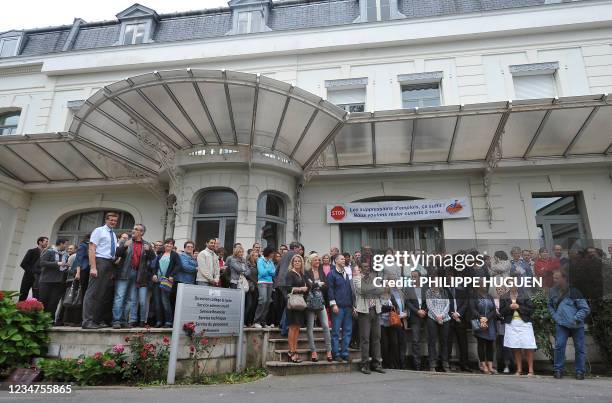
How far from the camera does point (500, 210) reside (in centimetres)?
1060

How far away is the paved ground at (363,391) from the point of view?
4.60 metres

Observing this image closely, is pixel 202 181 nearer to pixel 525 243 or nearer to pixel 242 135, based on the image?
pixel 242 135

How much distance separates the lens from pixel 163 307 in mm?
6707

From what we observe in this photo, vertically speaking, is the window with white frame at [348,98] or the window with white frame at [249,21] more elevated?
the window with white frame at [249,21]

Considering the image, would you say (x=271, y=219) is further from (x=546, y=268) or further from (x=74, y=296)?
(x=546, y=268)

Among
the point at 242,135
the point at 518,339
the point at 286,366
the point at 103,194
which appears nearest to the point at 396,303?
the point at 518,339

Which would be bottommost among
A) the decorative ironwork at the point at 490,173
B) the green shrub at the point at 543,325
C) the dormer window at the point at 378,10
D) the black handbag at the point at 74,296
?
the green shrub at the point at 543,325

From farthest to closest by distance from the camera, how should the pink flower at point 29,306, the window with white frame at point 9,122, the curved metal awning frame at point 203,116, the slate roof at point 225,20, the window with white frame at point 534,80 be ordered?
the window with white frame at point 9,122, the slate roof at point 225,20, the window with white frame at point 534,80, the curved metal awning frame at point 203,116, the pink flower at point 29,306

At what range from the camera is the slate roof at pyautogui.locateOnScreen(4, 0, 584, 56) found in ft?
42.5

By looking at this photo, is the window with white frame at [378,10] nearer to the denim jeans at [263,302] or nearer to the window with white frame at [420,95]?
the window with white frame at [420,95]

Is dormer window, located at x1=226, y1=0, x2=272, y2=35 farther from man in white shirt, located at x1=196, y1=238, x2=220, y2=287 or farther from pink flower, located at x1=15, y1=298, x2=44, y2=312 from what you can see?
pink flower, located at x1=15, y1=298, x2=44, y2=312

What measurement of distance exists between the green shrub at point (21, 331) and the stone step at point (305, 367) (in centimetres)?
343

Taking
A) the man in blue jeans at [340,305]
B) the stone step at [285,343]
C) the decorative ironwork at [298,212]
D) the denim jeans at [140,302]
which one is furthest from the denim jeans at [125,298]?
the decorative ironwork at [298,212]

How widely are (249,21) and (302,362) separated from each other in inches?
460
